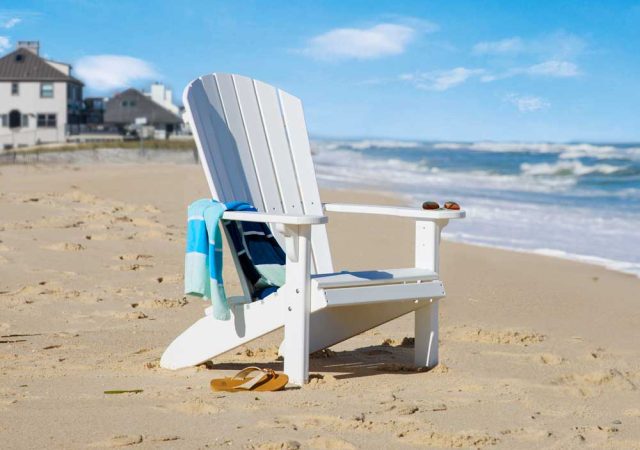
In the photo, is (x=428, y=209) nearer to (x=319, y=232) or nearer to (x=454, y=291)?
(x=319, y=232)

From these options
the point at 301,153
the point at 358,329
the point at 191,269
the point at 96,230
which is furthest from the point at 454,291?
the point at 96,230

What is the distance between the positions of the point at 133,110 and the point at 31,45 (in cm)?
611

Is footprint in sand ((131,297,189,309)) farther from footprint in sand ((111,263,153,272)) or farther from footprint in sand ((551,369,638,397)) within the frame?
footprint in sand ((551,369,638,397))

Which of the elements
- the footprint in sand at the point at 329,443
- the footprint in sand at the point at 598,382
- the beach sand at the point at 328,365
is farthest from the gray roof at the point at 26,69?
the footprint in sand at the point at 329,443

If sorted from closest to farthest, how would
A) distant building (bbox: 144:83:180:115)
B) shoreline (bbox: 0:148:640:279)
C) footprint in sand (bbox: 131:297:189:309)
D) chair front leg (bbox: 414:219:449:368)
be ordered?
chair front leg (bbox: 414:219:449:368), footprint in sand (bbox: 131:297:189:309), shoreline (bbox: 0:148:640:279), distant building (bbox: 144:83:180:115)

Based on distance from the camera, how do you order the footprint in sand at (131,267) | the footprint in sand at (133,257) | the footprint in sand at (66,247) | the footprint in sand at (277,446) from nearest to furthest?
the footprint in sand at (277,446) < the footprint in sand at (131,267) < the footprint in sand at (133,257) < the footprint in sand at (66,247)

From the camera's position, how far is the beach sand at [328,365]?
280 centimetres

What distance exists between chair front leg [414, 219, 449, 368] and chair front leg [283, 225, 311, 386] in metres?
0.59

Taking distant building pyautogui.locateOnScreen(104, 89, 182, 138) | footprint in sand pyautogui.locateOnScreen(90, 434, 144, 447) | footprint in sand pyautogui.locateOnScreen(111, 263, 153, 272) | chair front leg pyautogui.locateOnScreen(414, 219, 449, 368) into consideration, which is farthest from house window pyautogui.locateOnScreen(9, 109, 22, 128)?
footprint in sand pyautogui.locateOnScreen(90, 434, 144, 447)

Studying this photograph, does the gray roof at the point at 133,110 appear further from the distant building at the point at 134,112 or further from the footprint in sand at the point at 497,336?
the footprint in sand at the point at 497,336

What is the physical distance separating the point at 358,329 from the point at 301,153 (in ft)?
3.58

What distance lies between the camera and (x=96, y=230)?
7863 millimetres

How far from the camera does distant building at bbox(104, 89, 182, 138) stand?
42.9 m

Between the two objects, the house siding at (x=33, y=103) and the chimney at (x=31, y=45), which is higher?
the chimney at (x=31, y=45)
